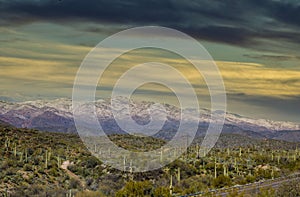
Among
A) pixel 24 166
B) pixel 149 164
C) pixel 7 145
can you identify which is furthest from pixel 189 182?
pixel 7 145

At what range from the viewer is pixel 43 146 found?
84688 millimetres

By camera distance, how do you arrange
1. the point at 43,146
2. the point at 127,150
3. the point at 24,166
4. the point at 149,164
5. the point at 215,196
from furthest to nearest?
the point at 127,150 < the point at 43,146 < the point at 149,164 < the point at 24,166 < the point at 215,196

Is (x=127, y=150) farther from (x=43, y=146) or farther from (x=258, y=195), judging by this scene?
(x=258, y=195)

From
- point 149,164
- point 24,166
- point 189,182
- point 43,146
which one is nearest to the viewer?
point 189,182

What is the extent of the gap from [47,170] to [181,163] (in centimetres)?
1779

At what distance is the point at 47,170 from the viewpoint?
221 ft

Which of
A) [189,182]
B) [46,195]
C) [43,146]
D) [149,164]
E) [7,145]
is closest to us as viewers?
[46,195]

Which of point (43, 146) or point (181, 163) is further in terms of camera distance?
point (43, 146)

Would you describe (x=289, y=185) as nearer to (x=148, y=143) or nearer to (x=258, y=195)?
(x=258, y=195)

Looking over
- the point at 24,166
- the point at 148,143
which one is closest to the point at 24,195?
the point at 24,166

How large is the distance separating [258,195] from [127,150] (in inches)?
2023

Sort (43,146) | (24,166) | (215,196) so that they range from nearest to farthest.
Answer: (215,196) < (24,166) < (43,146)

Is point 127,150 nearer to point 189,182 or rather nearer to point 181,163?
point 181,163

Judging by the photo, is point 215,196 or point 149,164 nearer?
point 215,196
